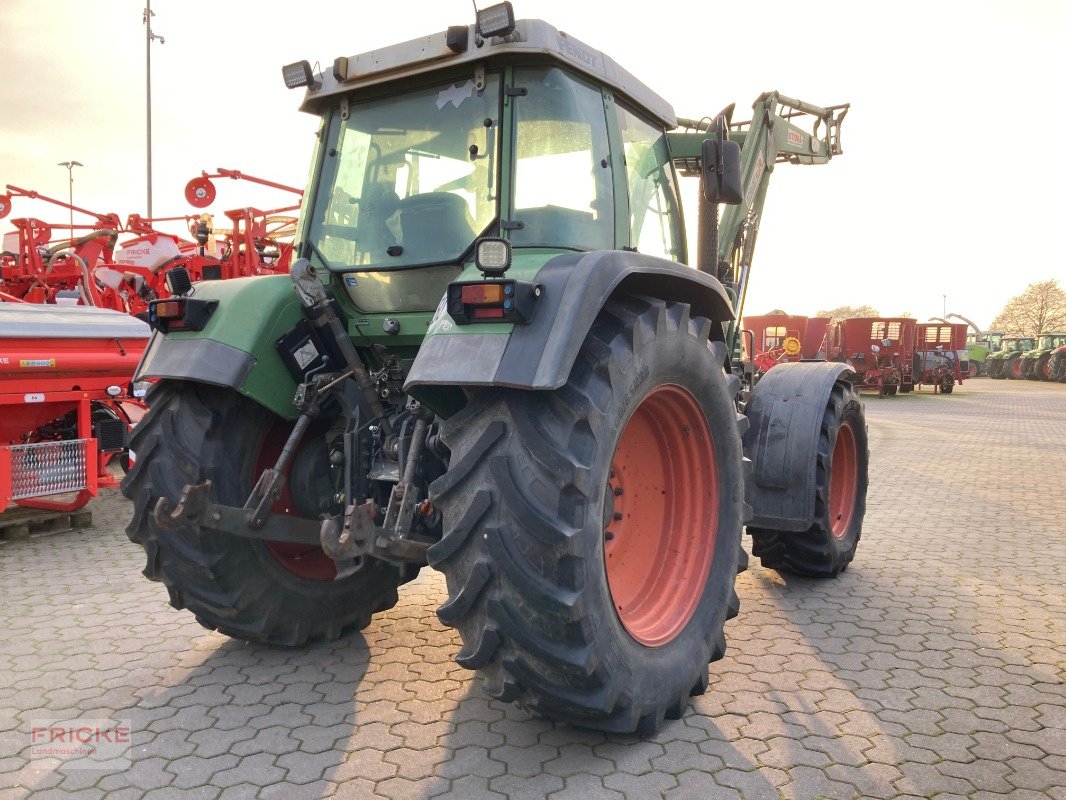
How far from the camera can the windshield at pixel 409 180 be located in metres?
3.18

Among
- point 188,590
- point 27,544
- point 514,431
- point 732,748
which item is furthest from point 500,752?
→ point 27,544

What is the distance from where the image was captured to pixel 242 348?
3.20 m

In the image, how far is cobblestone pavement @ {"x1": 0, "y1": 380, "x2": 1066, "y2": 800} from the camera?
103 inches

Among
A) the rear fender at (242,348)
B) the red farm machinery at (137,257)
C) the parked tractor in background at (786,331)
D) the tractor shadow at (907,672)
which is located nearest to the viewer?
the tractor shadow at (907,672)

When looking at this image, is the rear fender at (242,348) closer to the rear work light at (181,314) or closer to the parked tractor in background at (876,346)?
the rear work light at (181,314)

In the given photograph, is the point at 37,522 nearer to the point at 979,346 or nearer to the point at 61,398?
the point at 61,398

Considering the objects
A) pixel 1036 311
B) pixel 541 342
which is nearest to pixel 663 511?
pixel 541 342

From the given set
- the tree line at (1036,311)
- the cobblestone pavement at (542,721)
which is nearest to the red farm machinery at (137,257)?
the cobblestone pavement at (542,721)

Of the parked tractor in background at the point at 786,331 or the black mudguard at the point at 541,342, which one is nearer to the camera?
the black mudguard at the point at 541,342

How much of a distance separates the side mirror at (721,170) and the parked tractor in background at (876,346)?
19575 mm

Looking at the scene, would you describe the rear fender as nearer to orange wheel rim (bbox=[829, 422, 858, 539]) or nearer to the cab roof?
the cab roof

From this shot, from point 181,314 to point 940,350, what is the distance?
80.8 ft

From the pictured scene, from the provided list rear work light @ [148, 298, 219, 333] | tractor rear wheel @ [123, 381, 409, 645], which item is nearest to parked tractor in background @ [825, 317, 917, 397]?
tractor rear wheel @ [123, 381, 409, 645]

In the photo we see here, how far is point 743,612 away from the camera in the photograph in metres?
4.30
